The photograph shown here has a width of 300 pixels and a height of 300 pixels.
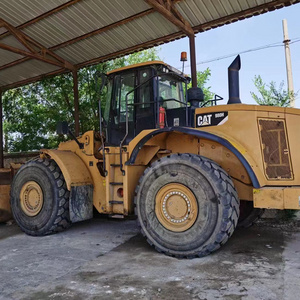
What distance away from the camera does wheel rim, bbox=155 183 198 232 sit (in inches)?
157

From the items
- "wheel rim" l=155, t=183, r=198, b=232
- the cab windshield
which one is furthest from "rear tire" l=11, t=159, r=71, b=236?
the cab windshield

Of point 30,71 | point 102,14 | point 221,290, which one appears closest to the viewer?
point 221,290

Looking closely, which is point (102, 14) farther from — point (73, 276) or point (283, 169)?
point (73, 276)

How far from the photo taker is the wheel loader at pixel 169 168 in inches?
152

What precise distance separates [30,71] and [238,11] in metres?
7.69

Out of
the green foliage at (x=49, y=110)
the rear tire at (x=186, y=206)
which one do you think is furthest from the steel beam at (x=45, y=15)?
the rear tire at (x=186, y=206)

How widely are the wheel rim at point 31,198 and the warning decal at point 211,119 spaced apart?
3003mm

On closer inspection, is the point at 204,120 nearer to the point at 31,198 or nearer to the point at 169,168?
the point at 169,168

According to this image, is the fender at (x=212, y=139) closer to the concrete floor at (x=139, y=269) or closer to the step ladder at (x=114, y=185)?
the step ladder at (x=114, y=185)

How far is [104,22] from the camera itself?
8.33 metres

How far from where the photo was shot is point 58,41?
9.44 m

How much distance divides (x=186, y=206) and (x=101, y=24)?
623cm

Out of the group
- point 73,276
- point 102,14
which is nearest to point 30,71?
point 102,14

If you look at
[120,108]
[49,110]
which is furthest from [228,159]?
[49,110]
